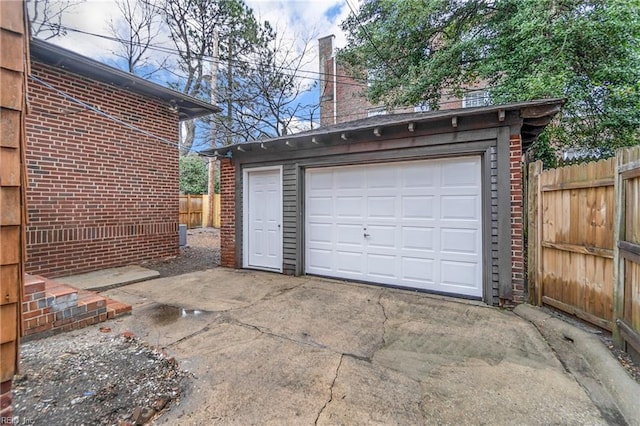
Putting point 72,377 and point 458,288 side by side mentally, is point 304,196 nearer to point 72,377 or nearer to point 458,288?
point 458,288

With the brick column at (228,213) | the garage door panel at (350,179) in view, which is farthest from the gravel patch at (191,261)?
the garage door panel at (350,179)

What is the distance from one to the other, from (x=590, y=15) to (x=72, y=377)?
923 centimetres

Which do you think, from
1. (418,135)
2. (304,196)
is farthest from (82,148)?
(418,135)

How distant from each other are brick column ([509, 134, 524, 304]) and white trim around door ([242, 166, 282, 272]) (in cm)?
373

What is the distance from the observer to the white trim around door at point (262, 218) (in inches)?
226

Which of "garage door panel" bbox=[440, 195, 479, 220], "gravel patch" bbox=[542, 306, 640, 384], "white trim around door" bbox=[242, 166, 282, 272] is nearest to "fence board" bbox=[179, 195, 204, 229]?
"white trim around door" bbox=[242, 166, 282, 272]

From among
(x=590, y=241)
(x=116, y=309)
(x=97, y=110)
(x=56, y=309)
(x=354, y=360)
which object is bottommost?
(x=354, y=360)

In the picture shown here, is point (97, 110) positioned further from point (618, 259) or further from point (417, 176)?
point (618, 259)

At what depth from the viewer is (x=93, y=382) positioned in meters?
2.16

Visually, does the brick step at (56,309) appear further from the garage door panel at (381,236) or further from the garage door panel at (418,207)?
the garage door panel at (418,207)

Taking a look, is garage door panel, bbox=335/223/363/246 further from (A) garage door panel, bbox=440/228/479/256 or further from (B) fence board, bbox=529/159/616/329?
(B) fence board, bbox=529/159/616/329

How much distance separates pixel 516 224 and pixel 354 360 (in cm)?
279

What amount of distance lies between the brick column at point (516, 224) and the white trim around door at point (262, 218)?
3734 mm

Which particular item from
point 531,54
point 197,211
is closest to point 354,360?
point 531,54
